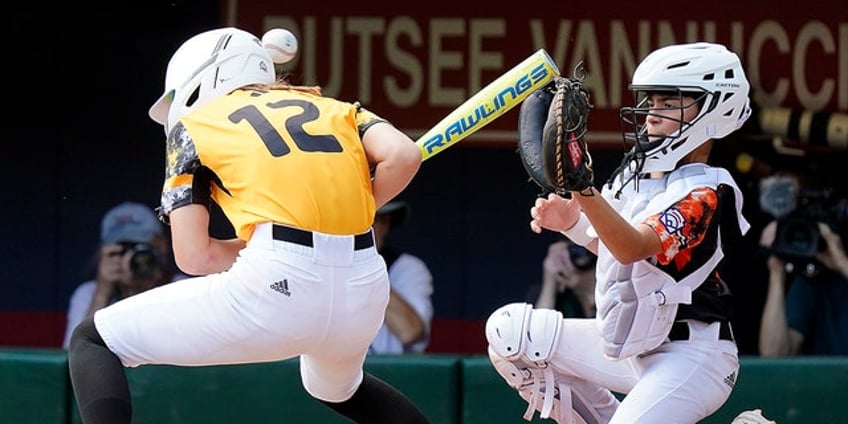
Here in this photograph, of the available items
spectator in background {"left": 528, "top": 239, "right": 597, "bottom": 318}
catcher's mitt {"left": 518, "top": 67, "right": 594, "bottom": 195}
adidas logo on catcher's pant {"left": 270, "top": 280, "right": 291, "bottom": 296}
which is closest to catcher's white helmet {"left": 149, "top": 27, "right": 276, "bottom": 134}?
adidas logo on catcher's pant {"left": 270, "top": 280, "right": 291, "bottom": 296}

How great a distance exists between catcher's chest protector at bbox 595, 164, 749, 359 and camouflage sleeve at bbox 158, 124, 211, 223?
1.02 m

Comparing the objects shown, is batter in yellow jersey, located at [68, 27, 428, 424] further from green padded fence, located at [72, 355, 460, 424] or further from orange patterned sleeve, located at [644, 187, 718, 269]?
green padded fence, located at [72, 355, 460, 424]

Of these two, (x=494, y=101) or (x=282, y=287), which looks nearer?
(x=282, y=287)

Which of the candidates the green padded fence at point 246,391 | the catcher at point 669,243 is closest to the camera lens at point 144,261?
the green padded fence at point 246,391

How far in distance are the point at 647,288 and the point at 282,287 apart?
0.94 m

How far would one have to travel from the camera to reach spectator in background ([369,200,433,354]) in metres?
7.16

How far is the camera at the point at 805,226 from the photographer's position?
23.2ft

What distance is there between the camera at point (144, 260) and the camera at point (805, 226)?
8.21ft

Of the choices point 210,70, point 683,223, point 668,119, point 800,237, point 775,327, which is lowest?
point 775,327

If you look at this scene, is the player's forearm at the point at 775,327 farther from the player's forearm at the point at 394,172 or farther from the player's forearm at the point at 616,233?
the player's forearm at the point at 394,172

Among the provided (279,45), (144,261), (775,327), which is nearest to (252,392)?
(144,261)

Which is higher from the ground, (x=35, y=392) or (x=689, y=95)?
(x=689, y=95)

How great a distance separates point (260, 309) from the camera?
399 cm

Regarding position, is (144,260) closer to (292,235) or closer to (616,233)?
(292,235)
